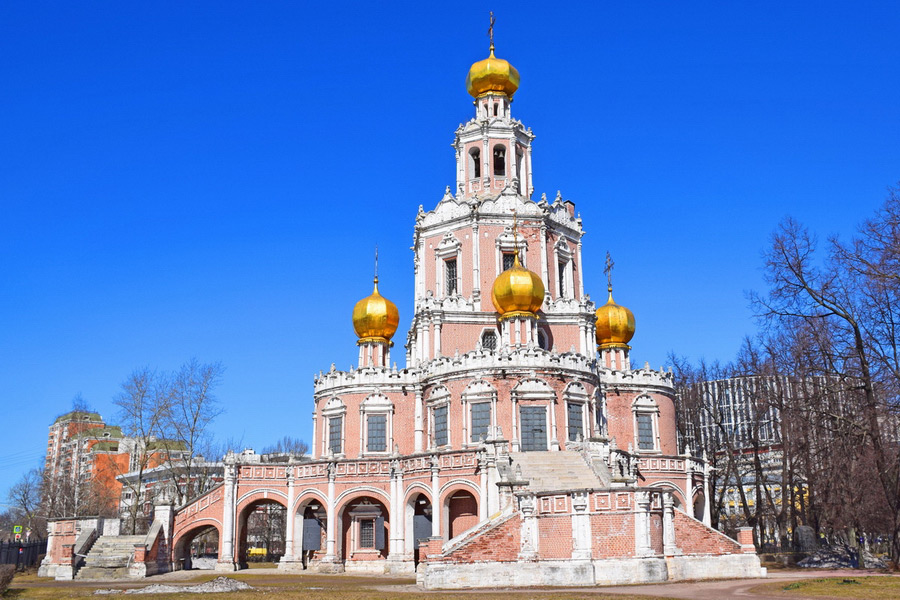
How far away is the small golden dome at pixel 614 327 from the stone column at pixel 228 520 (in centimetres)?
2294

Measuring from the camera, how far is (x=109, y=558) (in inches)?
1439

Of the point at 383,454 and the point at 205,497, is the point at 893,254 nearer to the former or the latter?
the point at 383,454

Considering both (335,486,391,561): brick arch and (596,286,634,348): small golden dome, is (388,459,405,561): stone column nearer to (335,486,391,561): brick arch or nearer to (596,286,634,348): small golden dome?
(335,486,391,561): brick arch

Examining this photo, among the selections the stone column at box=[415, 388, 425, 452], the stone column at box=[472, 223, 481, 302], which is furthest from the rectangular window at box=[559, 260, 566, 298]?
the stone column at box=[415, 388, 425, 452]

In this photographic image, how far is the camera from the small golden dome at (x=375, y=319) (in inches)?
1865

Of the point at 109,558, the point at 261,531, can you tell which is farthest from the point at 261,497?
the point at 261,531

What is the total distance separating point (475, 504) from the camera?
37.1m

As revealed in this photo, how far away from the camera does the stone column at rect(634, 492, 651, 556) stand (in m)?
24.6

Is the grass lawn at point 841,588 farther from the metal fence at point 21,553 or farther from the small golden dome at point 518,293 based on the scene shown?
the metal fence at point 21,553

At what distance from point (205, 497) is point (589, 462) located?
63.4 ft

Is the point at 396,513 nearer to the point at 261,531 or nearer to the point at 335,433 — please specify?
the point at 335,433

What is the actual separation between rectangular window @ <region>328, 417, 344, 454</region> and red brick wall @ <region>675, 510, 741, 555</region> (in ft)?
74.6

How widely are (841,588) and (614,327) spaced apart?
29.3 metres

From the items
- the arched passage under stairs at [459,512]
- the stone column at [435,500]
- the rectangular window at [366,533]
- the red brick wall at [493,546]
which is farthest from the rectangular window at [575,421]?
the red brick wall at [493,546]
